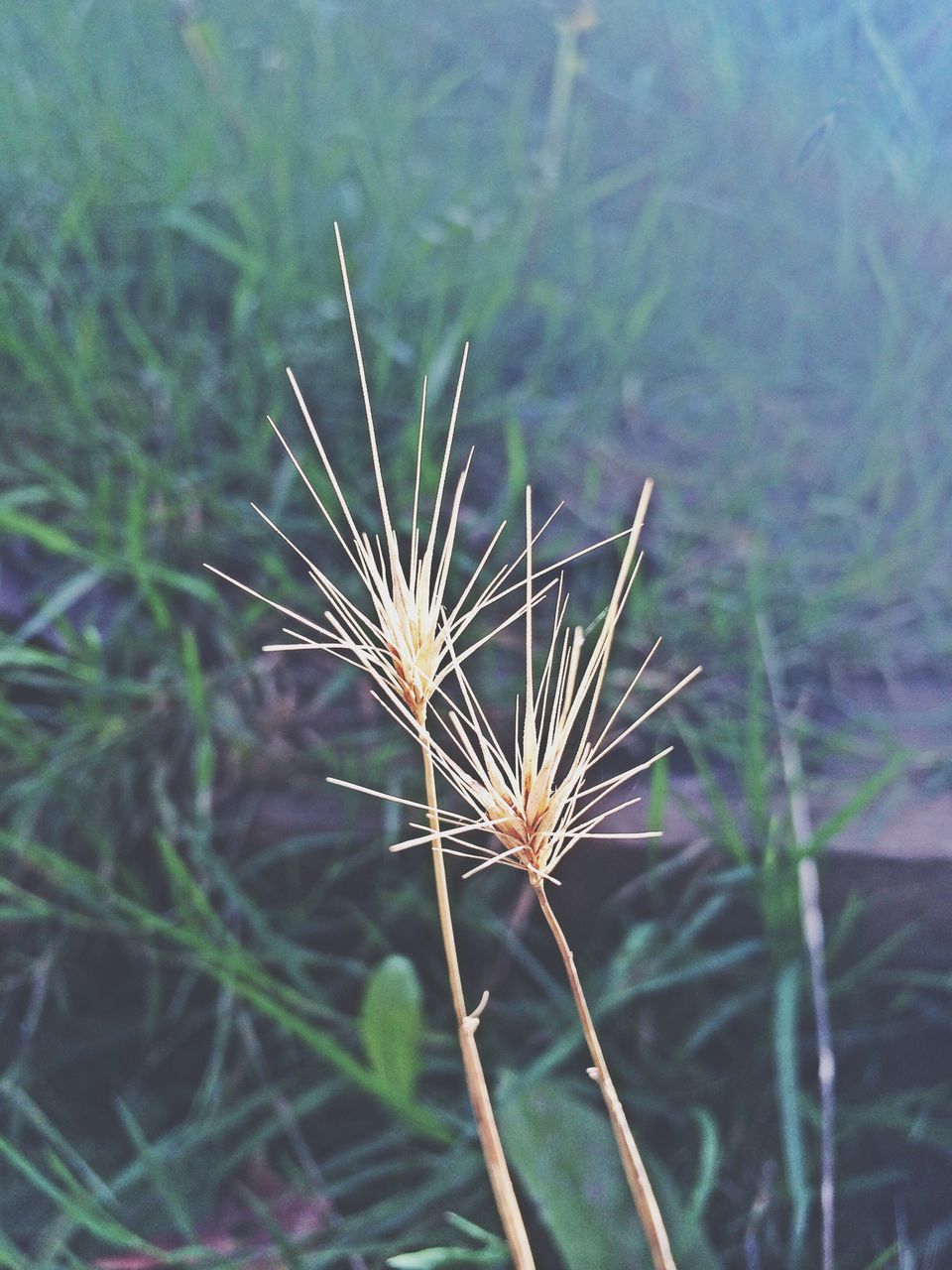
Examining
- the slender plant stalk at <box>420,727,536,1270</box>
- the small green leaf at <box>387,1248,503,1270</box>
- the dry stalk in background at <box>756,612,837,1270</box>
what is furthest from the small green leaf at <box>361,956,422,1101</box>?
the slender plant stalk at <box>420,727,536,1270</box>

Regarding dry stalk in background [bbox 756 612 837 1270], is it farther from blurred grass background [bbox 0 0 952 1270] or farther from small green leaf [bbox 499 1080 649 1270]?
small green leaf [bbox 499 1080 649 1270]

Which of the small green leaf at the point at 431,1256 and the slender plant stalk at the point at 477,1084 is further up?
the slender plant stalk at the point at 477,1084

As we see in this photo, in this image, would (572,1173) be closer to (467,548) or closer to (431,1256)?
(431,1256)

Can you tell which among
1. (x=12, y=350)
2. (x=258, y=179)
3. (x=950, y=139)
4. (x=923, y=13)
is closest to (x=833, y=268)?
(x=950, y=139)

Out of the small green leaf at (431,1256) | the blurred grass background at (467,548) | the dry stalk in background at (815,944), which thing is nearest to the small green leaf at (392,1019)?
the blurred grass background at (467,548)

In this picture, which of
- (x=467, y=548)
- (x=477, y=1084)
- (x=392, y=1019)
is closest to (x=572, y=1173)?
(x=392, y=1019)

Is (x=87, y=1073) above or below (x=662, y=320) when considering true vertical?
below

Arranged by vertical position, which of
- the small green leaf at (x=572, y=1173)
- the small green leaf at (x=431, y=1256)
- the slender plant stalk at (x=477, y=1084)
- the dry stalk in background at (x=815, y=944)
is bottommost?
the small green leaf at (x=572, y=1173)

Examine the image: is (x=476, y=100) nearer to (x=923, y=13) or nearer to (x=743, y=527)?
(x=923, y=13)

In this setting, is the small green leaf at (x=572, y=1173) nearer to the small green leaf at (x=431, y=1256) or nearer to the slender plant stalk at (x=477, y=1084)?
the small green leaf at (x=431, y=1256)
